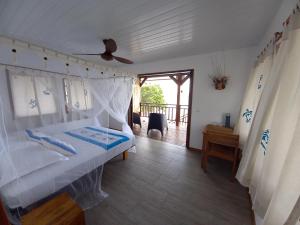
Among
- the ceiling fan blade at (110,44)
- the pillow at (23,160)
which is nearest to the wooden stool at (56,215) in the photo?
the pillow at (23,160)

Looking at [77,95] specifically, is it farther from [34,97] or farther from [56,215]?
[56,215]

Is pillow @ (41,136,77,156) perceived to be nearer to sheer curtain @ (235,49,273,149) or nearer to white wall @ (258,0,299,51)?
sheer curtain @ (235,49,273,149)

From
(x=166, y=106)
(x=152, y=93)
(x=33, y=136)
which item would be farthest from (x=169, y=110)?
(x=33, y=136)

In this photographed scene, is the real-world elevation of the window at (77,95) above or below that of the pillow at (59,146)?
above

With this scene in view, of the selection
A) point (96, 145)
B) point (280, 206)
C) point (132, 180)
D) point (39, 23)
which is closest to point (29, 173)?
point (96, 145)

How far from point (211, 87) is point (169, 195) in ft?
8.08

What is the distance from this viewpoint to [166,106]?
253 inches

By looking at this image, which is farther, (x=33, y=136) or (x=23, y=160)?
(x=33, y=136)

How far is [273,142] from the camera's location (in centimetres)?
99

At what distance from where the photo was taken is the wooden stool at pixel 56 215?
1074 mm

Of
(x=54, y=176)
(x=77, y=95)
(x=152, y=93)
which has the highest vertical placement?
(x=152, y=93)

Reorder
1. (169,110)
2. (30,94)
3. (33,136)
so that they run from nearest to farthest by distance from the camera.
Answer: (33,136) < (30,94) < (169,110)

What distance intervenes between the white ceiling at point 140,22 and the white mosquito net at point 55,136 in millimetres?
674

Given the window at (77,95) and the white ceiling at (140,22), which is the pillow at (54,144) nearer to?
the window at (77,95)
